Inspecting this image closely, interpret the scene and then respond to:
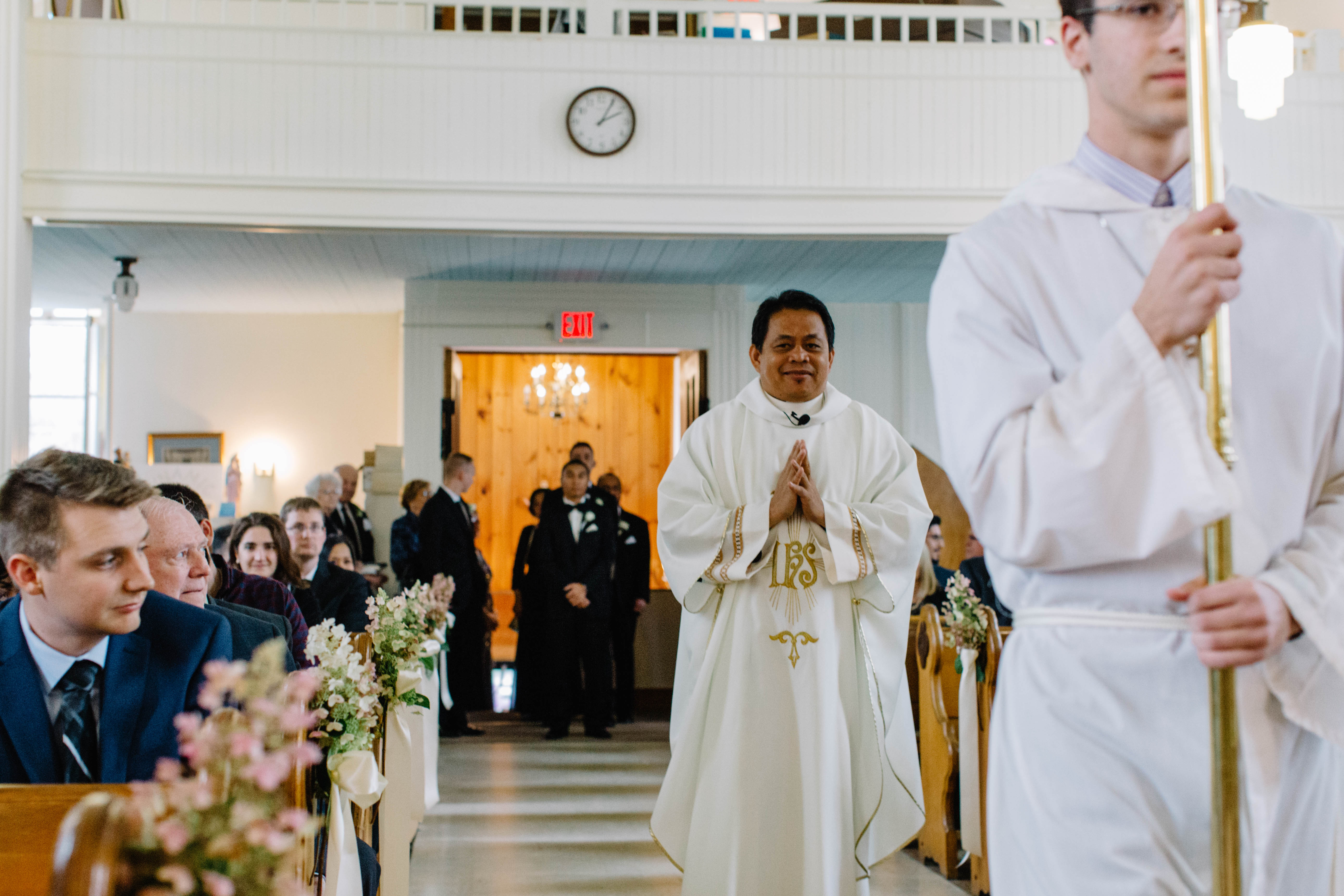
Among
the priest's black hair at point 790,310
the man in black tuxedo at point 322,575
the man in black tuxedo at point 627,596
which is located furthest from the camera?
the man in black tuxedo at point 627,596

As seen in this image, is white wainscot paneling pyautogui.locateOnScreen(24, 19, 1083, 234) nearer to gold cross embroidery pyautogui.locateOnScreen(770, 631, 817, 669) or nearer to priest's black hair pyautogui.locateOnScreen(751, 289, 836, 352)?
priest's black hair pyautogui.locateOnScreen(751, 289, 836, 352)

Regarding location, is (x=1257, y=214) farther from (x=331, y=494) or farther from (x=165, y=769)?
(x=331, y=494)

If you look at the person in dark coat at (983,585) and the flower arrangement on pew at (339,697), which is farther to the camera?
the person in dark coat at (983,585)

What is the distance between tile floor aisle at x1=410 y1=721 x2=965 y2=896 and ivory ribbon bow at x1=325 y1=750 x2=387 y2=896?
178 cm

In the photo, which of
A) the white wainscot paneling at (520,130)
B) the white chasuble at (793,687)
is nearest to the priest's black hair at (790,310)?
the white chasuble at (793,687)

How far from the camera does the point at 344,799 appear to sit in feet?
9.02

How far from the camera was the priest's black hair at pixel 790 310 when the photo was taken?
3.55 metres

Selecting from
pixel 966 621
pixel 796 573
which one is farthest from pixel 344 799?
pixel 966 621

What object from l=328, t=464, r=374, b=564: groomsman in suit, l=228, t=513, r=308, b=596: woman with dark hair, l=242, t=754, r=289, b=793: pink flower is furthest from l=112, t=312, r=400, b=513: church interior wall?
l=242, t=754, r=289, b=793: pink flower

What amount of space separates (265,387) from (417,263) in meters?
3.71

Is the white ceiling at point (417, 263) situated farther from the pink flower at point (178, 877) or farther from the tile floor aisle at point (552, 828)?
the pink flower at point (178, 877)

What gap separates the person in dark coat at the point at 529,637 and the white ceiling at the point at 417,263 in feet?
6.66

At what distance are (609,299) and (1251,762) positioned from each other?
30.4 ft

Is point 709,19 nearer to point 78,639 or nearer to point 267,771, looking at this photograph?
point 78,639
